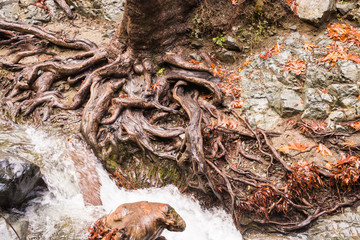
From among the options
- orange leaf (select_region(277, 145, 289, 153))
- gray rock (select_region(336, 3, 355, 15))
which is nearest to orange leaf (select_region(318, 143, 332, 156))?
orange leaf (select_region(277, 145, 289, 153))

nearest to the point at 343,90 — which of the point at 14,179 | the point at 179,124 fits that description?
the point at 179,124

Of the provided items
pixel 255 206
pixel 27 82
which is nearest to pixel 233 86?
pixel 255 206

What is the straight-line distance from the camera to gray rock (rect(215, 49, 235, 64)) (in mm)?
5844

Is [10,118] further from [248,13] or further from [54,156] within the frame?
[248,13]

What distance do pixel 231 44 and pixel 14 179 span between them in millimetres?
5332

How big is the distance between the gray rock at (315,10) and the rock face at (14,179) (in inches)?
258

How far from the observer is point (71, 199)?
4.94 meters

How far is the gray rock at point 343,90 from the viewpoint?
444 cm

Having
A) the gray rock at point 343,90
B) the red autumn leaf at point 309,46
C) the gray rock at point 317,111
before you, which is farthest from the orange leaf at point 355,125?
the red autumn leaf at point 309,46

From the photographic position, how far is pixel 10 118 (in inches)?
245

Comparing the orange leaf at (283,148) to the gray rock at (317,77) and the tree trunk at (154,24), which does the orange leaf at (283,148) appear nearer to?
the gray rock at (317,77)

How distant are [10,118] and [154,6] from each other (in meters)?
4.78

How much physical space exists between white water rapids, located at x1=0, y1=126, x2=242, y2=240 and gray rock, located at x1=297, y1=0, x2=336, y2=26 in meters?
4.62

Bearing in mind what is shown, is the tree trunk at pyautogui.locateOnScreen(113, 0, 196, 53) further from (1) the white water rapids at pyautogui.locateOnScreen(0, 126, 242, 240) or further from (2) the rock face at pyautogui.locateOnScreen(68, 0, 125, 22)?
(1) the white water rapids at pyautogui.locateOnScreen(0, 126, 242, 240)
